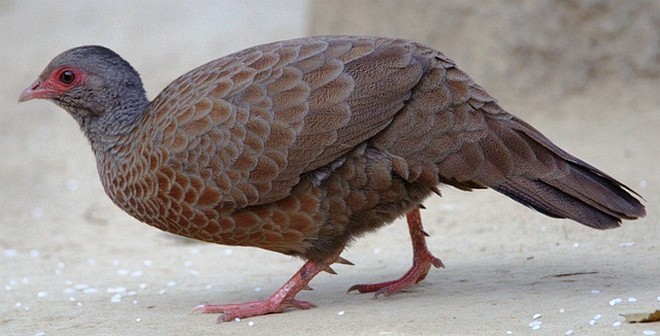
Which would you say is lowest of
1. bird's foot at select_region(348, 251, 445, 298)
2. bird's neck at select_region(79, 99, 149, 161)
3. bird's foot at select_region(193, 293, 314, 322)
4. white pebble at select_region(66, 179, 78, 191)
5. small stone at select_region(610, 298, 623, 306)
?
small stone at select_region(610, 298, 623, 306)

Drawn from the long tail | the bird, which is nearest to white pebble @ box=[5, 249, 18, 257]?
the bird

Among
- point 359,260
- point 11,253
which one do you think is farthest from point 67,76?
point 11,253

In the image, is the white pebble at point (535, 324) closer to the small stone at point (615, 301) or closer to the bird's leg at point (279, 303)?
the small stone at point (615, 301)

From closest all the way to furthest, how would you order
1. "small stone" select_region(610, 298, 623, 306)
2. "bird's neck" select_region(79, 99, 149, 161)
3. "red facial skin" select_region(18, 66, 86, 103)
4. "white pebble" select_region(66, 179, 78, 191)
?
"small stone" select_region(610, 298, 623, 306), "bird's neck" select_region(79, 99, 149, 161), "red facial skin" select_region(18, 66, 86, 103), "white pebble" select_region(66, 179, 78, 191)

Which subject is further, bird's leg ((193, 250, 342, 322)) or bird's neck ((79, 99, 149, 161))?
bird's neck ((79, 99, 149, 161))

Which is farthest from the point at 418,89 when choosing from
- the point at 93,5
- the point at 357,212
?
the point at 93,5

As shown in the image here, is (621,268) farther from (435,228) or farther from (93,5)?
(93,5)

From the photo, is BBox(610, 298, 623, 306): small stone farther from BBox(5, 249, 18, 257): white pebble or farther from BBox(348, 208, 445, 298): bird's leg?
BBox(5, 249, 18, 257): white pebble
